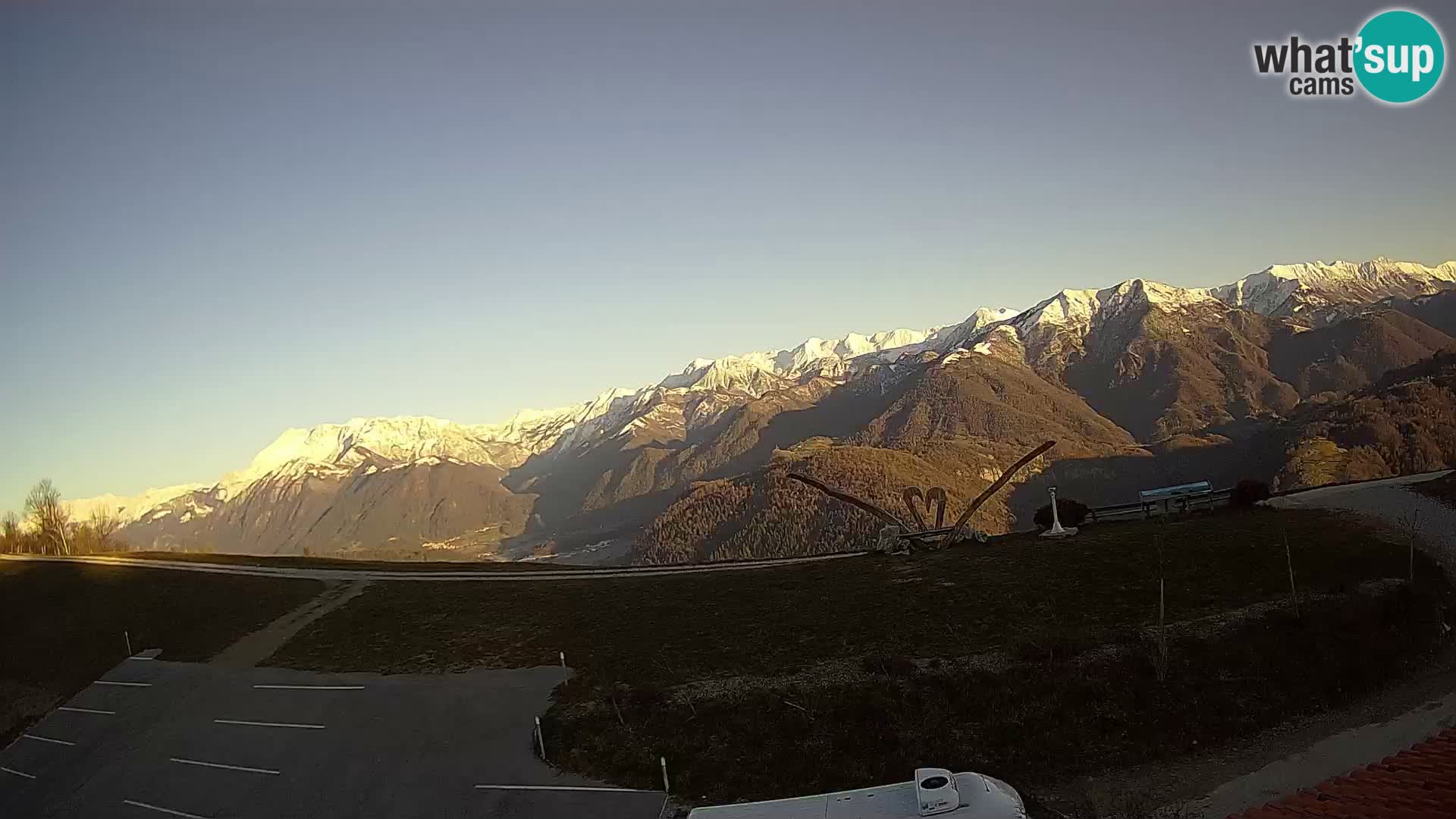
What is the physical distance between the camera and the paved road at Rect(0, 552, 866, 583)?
59719 millimetres

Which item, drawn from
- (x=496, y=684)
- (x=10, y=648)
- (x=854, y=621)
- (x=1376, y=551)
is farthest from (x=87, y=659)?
(x=1376, y=551)

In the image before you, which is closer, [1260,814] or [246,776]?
[1260,814]

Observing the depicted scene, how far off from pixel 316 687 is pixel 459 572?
27064 mm

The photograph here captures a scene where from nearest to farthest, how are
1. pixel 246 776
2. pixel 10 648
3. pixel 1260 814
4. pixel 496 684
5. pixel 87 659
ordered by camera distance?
pixel 1260 814
pixel 246 776
pixel 496 684
pixel 87 659
pixel 10 648

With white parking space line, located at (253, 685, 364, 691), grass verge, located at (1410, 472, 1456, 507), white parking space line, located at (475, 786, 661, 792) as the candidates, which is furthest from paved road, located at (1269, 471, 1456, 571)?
white parking space line, located at (253, 685, 364, 691)

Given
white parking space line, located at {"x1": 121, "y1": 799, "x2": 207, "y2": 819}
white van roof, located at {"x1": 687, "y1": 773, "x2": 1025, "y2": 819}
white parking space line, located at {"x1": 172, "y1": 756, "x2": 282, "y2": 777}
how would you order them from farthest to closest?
white parking space line, located at {"x1": 172, "y1": 756, "x2": 282, "y2": 777} < white parking space line, located at {"x1": 121, "y1": 799, "x2": 207, "y2": 819} < white van roof, located at {"x1": 687, "y1": 773, "x2": 1025, "y2": 819}

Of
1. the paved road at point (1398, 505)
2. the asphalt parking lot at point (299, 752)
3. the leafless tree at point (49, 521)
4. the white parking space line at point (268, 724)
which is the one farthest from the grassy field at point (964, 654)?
the leafless tree at point (49, 521)

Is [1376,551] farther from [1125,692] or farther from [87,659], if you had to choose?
[87,659]

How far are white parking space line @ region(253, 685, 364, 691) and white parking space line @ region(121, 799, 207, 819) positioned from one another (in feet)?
28.9

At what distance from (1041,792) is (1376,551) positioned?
89.3 ft

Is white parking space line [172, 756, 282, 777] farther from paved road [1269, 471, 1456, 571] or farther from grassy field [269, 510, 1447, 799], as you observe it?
paved road [1269, 471, 1456, 571]

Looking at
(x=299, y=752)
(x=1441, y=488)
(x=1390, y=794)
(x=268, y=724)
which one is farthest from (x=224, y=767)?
(x=1441, y=488)

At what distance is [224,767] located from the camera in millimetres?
33219

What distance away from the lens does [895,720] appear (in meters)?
29.6
